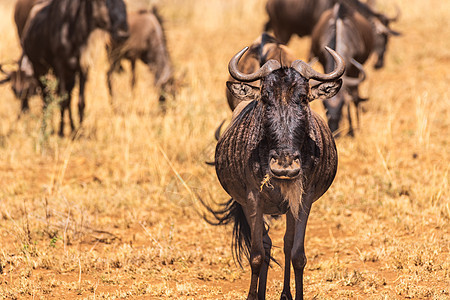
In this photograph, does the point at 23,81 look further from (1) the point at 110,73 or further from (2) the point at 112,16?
(2) the point at 112,16

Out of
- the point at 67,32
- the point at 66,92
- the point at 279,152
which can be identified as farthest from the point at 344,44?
the point at 279,152

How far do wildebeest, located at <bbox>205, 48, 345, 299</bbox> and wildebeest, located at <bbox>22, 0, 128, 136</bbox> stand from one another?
4805 mm

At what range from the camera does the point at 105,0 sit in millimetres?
8586

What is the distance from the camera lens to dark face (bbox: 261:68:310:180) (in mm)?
3389

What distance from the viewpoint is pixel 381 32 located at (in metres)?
10.2

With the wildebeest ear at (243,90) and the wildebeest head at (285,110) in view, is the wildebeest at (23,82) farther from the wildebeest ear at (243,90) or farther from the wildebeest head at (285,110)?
the wildebeest head at (285,110)

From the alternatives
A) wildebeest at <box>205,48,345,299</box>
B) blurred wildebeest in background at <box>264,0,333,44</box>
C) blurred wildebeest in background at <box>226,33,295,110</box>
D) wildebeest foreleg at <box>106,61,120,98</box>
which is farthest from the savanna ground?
blurred wildebeest in background at <box>264,0,333,44</box>

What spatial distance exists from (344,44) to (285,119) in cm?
512

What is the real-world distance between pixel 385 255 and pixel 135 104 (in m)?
5.30

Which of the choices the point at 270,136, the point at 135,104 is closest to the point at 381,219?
the point at 270,136

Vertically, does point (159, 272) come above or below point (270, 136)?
below

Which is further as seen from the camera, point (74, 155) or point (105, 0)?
point (105, 0)

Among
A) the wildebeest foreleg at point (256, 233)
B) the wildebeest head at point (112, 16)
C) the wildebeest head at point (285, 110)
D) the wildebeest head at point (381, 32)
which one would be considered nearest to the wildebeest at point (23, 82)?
the wildebeest head at point (112, 16)

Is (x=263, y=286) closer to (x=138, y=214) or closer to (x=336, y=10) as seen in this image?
(x=138, y=214)
